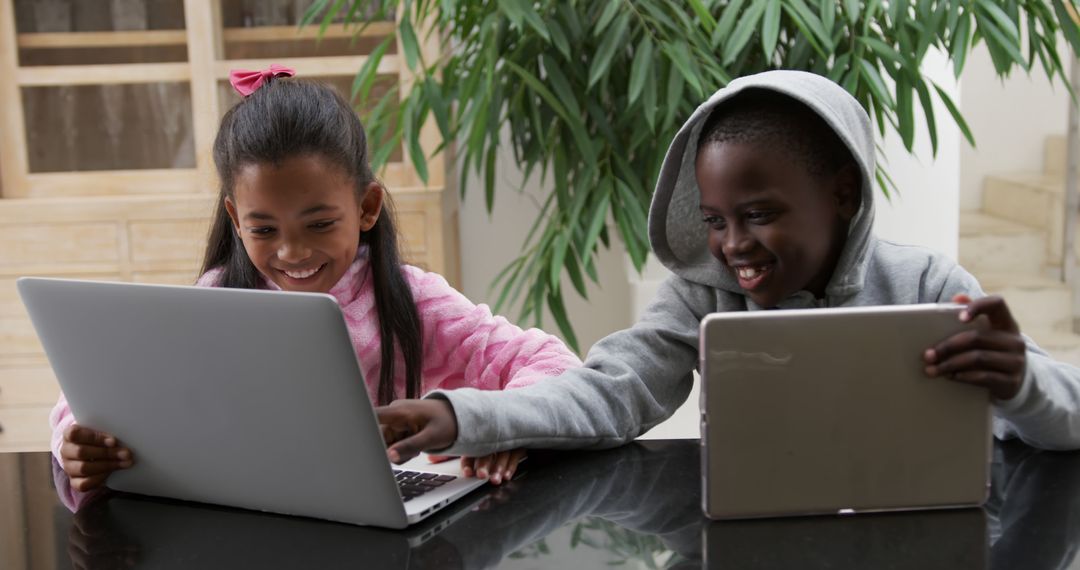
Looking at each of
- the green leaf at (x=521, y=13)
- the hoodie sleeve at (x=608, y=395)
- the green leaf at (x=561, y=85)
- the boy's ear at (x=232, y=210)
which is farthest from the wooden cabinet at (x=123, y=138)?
the hoodie sleeve at (x=608, y=395)

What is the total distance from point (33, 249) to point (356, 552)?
2.48 meters

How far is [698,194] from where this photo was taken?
121 centimetres

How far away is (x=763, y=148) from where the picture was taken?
1.02 metres

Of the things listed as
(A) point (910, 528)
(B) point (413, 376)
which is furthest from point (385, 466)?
(B) point (413, 376)

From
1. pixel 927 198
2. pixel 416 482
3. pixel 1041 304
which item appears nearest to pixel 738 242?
pixel 416 482

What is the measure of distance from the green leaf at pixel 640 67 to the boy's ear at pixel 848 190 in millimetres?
1088

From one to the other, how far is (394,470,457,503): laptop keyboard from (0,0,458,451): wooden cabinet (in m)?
1.97

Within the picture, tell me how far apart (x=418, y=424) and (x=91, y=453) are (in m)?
0.28

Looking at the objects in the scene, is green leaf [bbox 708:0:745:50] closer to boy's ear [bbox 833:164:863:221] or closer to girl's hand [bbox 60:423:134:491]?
boy's ear [bbox 833:164:863:221]

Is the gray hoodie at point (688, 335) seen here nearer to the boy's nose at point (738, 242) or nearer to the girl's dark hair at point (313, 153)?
the boy's nose at point (738, 242)

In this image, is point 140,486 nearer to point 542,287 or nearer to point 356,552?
point 356,552

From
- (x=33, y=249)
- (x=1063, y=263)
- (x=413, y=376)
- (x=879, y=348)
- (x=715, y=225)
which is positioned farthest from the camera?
(x=1063, y=263)

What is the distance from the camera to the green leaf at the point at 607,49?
2.18m

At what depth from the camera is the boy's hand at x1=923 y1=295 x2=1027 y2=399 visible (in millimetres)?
796
